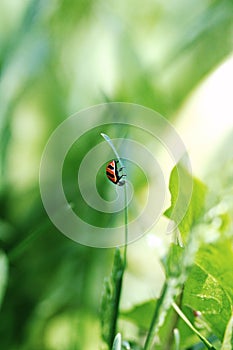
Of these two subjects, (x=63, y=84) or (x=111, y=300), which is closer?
(x=111, y=300)

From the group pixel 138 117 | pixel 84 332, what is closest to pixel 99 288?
pixel 84 332

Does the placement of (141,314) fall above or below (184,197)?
below

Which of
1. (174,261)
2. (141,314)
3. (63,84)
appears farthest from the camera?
(63,84)

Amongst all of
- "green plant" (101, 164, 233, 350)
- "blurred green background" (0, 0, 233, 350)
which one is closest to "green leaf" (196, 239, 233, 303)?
"green plant" (101, 164, 233, 350)

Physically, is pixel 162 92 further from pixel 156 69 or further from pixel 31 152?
pixel 31 152

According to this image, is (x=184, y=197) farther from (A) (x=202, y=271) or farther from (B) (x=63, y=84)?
(B) (x=63, y=84)

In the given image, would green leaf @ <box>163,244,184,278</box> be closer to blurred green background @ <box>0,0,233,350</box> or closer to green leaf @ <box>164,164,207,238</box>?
green leaf @ <box>164,164,207,238</box>

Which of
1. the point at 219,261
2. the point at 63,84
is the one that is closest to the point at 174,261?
the point at 219,261

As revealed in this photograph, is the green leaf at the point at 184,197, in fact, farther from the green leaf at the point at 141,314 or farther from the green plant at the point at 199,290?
the green leaf at the point at 141,314
